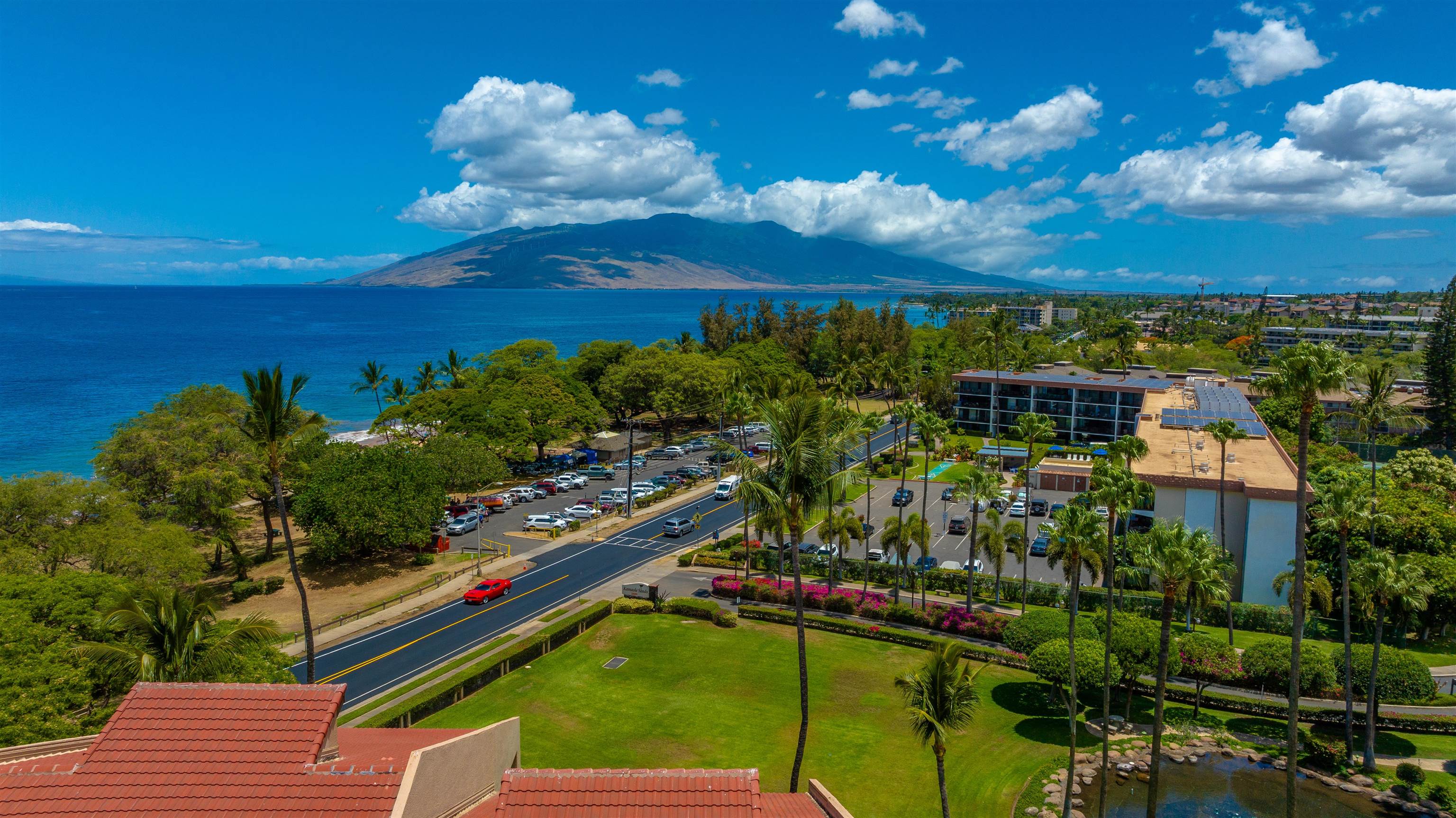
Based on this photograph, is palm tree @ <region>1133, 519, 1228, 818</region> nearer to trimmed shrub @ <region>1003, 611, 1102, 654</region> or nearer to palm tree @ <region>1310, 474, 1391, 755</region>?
palm tree @ <region>1310, 474, 1391, 755</region>

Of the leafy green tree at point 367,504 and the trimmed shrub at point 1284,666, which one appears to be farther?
the leafy green tree at point 367,504

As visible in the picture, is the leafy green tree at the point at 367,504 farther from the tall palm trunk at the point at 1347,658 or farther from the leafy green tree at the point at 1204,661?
the tall palm trunk at the point at 1347,658

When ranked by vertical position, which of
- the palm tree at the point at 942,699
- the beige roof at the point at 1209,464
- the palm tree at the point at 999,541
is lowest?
the palm tree at the point at 999,541

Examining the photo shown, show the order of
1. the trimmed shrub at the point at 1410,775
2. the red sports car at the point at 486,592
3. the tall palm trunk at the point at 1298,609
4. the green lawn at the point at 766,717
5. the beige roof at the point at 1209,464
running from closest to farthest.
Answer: the tall palm trunk at the point at 1298,609
the trimmed shrub at the point at 1410,775
the green lawn at the point at 766,717
the red sports car at the point at 486,592
the beige roof at the point at 1209,464

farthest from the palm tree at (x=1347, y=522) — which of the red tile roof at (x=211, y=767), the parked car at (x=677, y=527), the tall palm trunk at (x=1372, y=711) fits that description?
the parked car at (x=677, y=527)

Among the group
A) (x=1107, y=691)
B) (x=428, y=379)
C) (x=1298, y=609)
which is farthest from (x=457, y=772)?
(x=428, y=379)

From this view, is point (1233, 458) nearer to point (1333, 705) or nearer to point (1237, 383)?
point (1333, 705)
